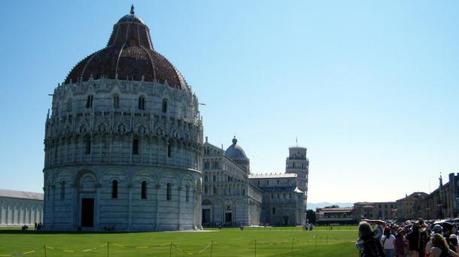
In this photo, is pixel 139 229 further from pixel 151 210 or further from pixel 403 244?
pixel 403 244

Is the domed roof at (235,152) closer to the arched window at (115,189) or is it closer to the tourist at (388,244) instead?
the arched window at (115,189)

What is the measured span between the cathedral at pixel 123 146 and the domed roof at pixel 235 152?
77693mm

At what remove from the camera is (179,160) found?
76.0 metres

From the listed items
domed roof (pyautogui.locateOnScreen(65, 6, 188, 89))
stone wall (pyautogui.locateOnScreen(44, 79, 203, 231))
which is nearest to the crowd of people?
stone wall (pyautogui.locateOnScreen(44, 79, 203, 231))

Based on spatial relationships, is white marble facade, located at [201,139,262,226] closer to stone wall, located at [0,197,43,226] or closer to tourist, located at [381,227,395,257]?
stone wall, located at [0,197,43,226]

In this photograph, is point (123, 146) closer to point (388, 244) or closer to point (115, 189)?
point (115, 189)

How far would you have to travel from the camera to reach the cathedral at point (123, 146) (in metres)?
71.7

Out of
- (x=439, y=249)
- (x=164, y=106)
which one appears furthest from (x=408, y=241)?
(x=164, y=106)

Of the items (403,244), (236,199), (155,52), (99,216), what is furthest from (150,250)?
(236,199)

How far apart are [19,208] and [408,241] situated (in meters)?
118

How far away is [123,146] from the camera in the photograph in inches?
2837

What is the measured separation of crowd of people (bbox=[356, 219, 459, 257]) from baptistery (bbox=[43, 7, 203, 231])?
5223 centimetres

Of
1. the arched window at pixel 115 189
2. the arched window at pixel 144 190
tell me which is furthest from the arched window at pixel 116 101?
the arched window at pixel 144 190

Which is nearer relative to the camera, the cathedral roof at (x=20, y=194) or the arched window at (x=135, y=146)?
the arched window at (x=135, y=146)
